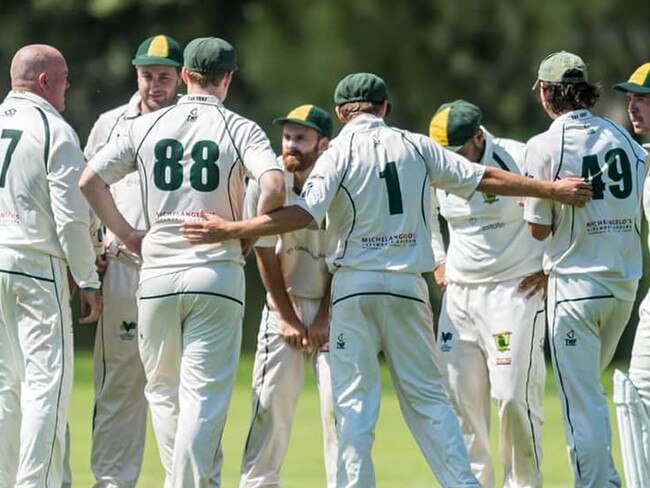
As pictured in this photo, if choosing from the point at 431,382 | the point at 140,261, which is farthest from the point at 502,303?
the point at 140,261

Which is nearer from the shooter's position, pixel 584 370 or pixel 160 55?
pixel 584 370

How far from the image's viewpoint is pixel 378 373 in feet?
29.5

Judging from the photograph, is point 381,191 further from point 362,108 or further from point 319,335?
point 319,335

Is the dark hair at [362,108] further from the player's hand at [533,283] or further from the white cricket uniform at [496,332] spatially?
the player's hand at [533,283]

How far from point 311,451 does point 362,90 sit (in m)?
4.85

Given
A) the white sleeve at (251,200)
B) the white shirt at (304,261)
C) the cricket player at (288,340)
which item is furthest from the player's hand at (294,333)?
the white sleeve at (251,200)

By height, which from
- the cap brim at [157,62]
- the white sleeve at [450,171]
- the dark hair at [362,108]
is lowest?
the white sleeve at [450,171]

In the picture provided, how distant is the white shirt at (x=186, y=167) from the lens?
8.78m

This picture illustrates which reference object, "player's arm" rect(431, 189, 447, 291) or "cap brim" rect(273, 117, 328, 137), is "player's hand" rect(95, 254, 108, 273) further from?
"player's arm" rect(431, 189, 447, 291)

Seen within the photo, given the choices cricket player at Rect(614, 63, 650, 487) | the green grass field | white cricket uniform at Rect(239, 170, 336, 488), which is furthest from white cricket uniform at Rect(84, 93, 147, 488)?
cricket player at Rect(614, 63, 650, 487)

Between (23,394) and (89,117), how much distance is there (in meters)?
20.5

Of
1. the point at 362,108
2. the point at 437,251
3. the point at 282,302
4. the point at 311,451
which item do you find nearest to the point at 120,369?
the point at 282,302

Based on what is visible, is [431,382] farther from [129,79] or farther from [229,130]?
[129,79]

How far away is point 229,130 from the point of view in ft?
29.0
